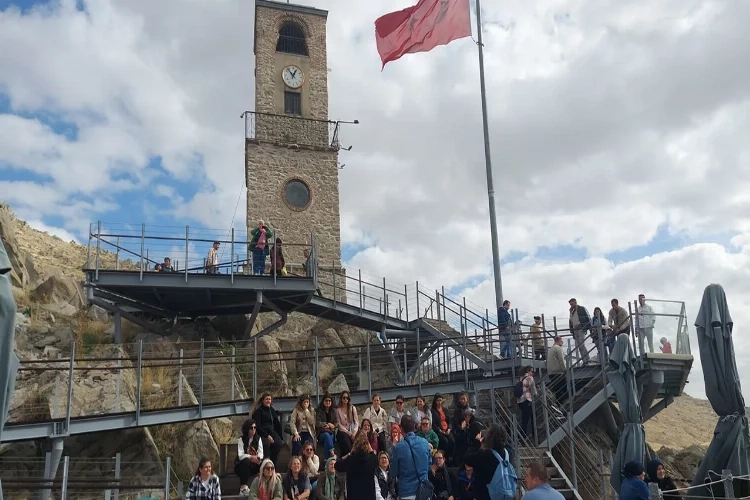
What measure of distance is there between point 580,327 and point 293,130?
17.2m

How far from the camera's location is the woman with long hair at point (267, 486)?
921cm

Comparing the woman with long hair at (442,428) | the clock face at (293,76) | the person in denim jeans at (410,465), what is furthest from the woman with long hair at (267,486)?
the clock face at (293,76)

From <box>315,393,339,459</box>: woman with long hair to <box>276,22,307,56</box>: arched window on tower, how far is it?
22.3 metres

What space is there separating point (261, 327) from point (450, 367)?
27.1 feet

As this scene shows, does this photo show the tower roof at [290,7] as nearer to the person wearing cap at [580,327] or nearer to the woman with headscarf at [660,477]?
the person wearing cap at [580,327]

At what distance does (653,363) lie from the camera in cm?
1527

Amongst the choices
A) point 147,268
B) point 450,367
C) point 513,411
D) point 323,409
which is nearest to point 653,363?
point 513,411

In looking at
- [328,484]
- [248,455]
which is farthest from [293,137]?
[328,484]

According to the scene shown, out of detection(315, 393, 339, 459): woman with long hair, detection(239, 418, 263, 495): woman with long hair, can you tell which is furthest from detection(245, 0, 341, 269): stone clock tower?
detection(239, 418, 263, 495): woman with long hair

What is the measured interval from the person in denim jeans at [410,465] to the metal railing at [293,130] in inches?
866

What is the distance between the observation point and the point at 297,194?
2911 cm

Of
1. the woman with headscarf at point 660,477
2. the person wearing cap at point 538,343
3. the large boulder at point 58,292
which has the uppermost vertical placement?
the large boulder at point 58,292

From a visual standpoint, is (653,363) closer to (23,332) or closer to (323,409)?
(323,409)

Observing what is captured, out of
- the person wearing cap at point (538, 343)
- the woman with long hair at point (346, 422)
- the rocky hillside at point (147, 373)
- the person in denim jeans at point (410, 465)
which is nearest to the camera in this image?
the person in denim jeans at point (410, 465)
